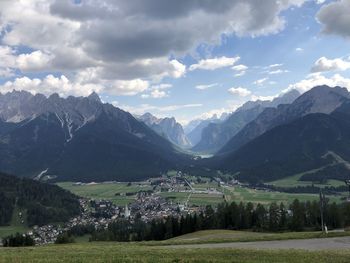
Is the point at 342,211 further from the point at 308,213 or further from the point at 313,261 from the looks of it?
the point at 313,261

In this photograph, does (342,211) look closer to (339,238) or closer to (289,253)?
(339,238)

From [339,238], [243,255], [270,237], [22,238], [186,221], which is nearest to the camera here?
[243,255]

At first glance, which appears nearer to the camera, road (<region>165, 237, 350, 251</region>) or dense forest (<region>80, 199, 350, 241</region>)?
road (<region>165, 237, 350, 251</region>)

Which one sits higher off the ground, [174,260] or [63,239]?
[174,260]

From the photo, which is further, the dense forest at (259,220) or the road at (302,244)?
the dense forest at (259,220)

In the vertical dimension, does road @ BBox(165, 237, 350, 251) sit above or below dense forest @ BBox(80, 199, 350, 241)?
above

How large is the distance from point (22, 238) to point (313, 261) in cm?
9872

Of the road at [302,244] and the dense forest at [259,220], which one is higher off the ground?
the road at [302,244]

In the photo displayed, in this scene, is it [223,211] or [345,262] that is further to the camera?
[223,211]

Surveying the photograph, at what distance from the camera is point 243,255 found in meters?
37.4

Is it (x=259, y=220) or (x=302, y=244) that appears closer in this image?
(x=302, y=244)

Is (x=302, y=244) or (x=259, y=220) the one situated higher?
(x=302, y=244)

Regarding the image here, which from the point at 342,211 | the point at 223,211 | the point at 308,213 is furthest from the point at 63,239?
the point at 342,211

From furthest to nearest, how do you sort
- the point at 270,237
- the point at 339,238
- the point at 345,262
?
the point at 270,237
the point at 339,238
the point at 345,262
